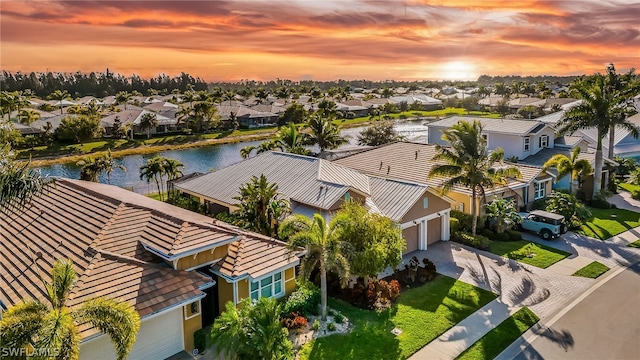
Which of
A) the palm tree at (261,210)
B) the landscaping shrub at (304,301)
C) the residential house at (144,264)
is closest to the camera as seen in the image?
the residential house at (144,264)

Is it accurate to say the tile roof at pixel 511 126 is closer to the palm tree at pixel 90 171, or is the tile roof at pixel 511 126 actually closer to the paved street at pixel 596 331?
the paved street at pixel 596 331

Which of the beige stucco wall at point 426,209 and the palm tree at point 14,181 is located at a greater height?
the palm tree at point 14,181

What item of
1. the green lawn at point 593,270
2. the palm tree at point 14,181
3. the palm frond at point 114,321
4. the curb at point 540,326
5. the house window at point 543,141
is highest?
the palm tree at point 14,181

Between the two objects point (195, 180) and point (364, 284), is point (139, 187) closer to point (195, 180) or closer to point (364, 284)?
point (195, 180)

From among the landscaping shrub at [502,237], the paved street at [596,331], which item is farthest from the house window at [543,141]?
the paved street at [596,331]

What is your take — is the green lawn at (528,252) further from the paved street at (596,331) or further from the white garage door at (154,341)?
the white garage door at (154,341)

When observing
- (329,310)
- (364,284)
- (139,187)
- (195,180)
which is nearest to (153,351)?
(329,310)

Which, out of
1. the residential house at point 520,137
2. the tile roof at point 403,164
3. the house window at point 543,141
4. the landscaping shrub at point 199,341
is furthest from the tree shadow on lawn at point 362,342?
the house window at point 543,141

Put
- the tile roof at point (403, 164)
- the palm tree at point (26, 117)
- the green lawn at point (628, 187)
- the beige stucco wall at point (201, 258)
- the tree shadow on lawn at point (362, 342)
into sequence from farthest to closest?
the palm tree at point (26, 117)
the green lawn at point (628, 187)
the tile roof at point (403, 164)
the beige stucco wall at point (201, 258)
the tree shadow on lawn at point (362, 342)

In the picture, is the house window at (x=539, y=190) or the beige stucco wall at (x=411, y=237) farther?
the house window at (x=539, y=190)
